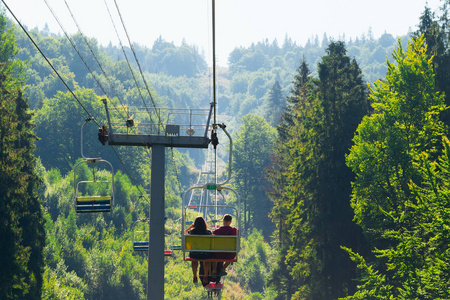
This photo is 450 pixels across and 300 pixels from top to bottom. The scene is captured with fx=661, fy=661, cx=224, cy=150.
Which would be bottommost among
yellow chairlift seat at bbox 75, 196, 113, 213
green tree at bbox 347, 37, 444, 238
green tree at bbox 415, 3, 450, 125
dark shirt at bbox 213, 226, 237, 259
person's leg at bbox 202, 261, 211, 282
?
person's leg at bbox 202, 261, 211, 282

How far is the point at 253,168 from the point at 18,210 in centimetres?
7086

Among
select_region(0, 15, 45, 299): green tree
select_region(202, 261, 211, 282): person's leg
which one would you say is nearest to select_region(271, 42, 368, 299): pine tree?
select_region(0, 15, 45, 299): green tree

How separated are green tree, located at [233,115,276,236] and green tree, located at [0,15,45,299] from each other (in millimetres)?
58741

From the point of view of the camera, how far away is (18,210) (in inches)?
1302

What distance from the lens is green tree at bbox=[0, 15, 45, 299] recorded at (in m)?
30.7

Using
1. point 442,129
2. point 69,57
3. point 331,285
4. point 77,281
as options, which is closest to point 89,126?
point 77,281

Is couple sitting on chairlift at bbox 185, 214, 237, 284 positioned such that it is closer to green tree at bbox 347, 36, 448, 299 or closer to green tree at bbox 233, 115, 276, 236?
green tree at bbox 347, 36, 448, 299

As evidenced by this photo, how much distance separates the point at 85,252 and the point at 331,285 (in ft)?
82.1

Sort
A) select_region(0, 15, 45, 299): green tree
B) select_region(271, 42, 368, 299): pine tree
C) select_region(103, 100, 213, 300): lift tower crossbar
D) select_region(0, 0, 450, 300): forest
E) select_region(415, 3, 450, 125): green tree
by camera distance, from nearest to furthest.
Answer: select_region(103, 100, 213, 300): lift tower crossbar
select_region(0, 0, 450, 300): forest
select_region(0, 15, 45, 299): green tree
select_region(415, 3, 450, 125): green tree
select_region(271, 42, 368, 299): pine tree

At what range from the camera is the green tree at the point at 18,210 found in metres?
30.7

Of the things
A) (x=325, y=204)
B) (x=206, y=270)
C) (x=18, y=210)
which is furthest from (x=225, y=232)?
(x=325, y=204)

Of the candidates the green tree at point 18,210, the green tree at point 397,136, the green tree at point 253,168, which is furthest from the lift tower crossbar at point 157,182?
the green tree at point 253,168

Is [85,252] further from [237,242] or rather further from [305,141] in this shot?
[237,242]

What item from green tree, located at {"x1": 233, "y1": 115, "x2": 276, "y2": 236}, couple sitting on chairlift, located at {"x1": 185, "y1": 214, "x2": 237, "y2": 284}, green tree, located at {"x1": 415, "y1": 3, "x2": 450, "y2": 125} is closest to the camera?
couple sitting on chairlift, located at {"x1": 185, "y1": 214, "x2": 237, "y2": 284}
